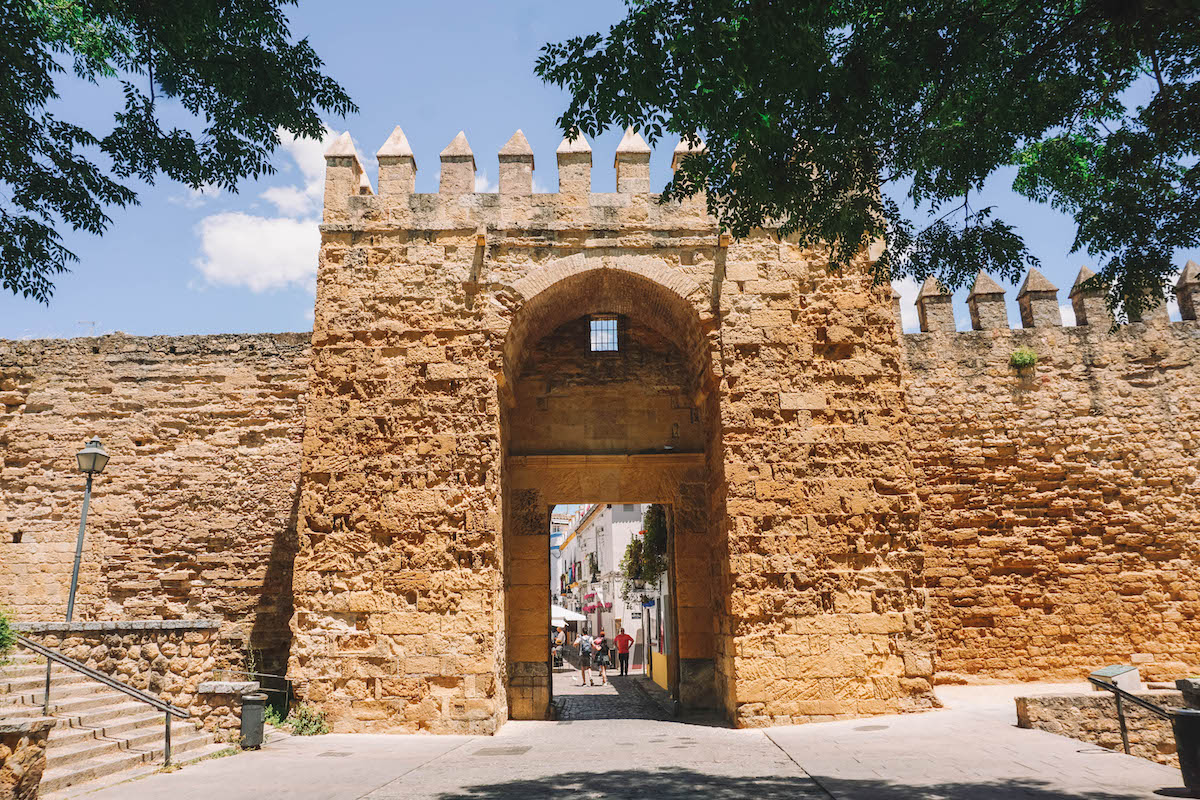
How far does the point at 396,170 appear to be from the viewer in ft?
31.4

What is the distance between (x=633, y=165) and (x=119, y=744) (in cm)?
781

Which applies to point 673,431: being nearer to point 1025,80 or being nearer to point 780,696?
point 780,696

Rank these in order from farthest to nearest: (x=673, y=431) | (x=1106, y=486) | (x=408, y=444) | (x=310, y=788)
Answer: (x=1106, y=486) < (x=673, y=431) < (x=408, y=444) < (x=310, y=788)

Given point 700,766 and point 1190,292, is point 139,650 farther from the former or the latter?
point 1190,292

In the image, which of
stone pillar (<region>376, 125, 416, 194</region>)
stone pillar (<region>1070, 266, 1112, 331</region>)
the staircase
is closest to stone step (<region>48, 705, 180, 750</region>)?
the staircase

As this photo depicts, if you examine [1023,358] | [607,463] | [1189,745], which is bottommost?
[1189,745]

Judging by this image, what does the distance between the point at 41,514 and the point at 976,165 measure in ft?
40.1

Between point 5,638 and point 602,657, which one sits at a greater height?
point 5,638

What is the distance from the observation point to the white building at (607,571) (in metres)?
25.2

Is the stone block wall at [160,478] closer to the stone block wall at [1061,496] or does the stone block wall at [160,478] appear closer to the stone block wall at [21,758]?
the stone block wall at [21,758]

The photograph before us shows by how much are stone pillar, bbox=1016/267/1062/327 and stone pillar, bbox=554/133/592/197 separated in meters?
7.21

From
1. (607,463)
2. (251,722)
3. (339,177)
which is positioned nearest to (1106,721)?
(607,463)

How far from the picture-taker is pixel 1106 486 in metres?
11.4

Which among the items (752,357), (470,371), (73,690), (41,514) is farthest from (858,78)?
(41,514)
